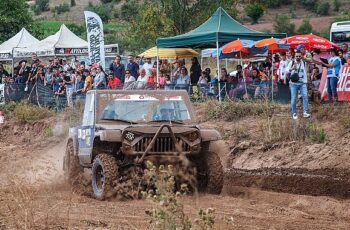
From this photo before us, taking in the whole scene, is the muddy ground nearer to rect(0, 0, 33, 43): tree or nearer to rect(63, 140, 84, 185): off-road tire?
rect(63, 140, 84, 185): off-road tire

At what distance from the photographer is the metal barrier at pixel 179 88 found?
20.4 metres

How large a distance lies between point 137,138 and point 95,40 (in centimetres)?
1378

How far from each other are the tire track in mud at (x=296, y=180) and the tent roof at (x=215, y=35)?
677cm

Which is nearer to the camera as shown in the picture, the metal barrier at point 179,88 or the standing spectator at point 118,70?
the metal barrier at point 179,88

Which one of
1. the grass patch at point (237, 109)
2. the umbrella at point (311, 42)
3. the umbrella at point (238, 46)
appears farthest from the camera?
the umbrella at point (238, 46)

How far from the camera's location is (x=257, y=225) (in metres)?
10.1

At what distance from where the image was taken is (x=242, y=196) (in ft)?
45.4

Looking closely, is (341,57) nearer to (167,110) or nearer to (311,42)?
(311,42)

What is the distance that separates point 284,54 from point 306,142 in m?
4.83

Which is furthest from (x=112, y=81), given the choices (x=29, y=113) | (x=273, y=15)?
(x=273, y=15)

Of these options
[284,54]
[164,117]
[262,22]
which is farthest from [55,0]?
[164,117]

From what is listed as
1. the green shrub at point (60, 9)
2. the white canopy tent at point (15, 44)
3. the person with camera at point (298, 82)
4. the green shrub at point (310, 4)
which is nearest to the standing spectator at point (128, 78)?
the person with camera at point (298, 82)

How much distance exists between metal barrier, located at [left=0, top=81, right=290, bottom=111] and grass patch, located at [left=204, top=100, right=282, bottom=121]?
12.2 inches

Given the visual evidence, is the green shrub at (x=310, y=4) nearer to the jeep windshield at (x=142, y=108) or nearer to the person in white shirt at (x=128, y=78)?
the person in white shirt at (x=128, y=78)
